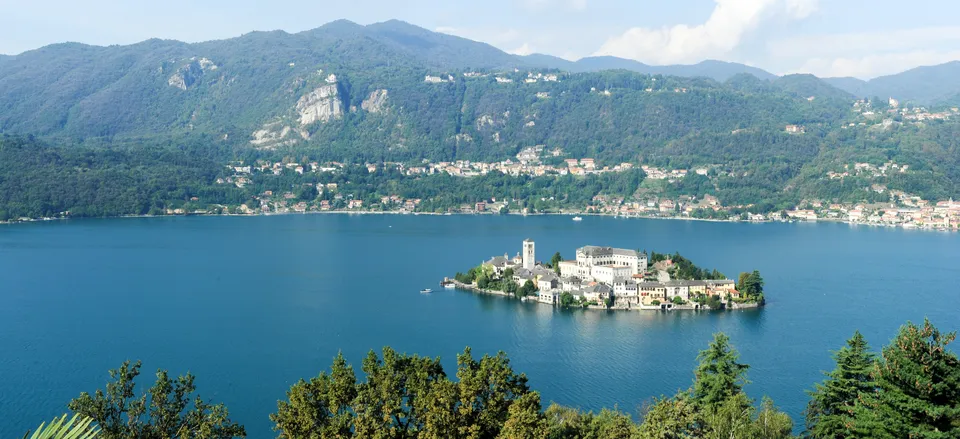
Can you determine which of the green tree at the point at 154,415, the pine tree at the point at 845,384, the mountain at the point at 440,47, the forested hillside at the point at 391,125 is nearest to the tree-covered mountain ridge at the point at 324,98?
the forested hillside at the point at 391,125

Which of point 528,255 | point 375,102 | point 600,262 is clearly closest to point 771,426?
point 600,262

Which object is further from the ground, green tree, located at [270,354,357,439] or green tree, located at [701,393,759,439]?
green tree, located at [270,354,357,439]

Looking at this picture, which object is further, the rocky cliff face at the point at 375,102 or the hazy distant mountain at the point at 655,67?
the hazy distant mountain at the point at 655,67

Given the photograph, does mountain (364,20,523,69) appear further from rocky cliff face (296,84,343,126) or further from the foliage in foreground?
the foliage in foreground

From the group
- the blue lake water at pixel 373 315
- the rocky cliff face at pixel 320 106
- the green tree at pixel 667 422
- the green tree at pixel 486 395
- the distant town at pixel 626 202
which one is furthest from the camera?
the rocky cliff face at pixel 320 106

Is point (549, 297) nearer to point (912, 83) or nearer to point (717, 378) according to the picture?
point (717, 378)

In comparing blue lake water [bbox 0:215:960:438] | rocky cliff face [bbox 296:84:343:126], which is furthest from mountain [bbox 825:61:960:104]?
blue lake water [bbox 0:215:960:438]

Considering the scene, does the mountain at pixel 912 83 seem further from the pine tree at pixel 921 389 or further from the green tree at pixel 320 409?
the green tree at pixel 320 409
